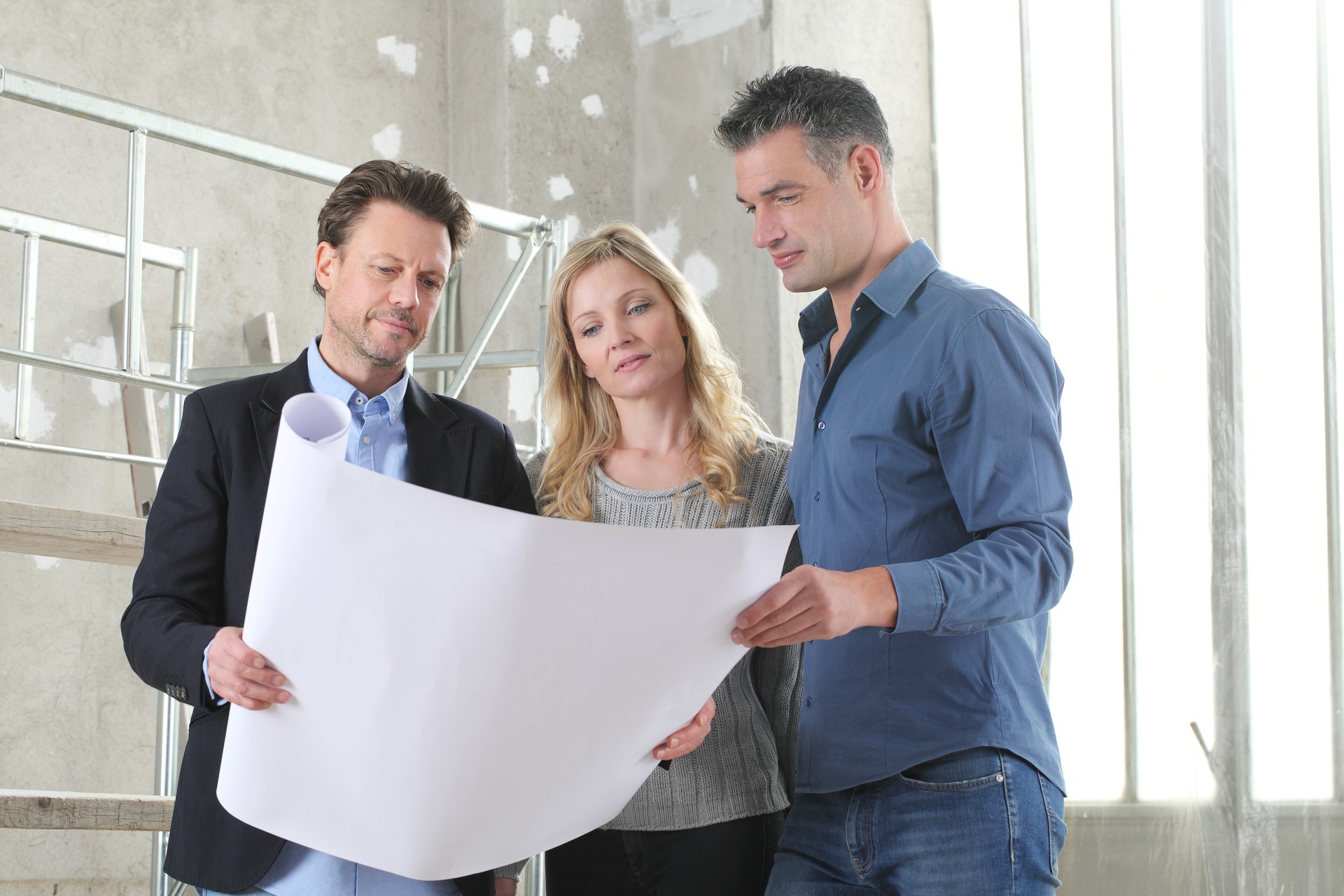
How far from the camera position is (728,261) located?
4.90 metres

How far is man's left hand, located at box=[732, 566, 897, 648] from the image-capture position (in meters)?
1.29

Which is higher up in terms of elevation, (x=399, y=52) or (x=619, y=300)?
(x=399, y=52)

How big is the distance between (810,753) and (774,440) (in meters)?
0.73

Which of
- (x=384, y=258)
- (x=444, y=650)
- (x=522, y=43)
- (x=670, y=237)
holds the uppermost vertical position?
(x=522, y=43)

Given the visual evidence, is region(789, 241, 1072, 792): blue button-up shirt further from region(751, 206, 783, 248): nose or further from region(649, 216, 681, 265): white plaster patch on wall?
region(649, 216, 681, 265): white plaster patch on wall

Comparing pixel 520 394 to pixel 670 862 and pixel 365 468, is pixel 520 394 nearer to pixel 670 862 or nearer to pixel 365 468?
pixel 670 862

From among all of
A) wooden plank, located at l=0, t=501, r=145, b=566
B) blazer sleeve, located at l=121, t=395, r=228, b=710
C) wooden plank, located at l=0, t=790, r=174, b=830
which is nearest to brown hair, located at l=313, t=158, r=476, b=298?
blazer sleeve, located at l=121, t=395, r=228, b=710

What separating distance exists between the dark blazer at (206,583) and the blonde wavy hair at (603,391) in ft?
1.43

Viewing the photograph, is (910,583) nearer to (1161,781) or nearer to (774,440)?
(774,440)

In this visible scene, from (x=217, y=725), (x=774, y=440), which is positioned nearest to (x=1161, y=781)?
(x=774, y=440)

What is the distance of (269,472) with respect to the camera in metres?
1.64

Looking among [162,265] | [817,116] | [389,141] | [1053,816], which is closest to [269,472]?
[817,116]

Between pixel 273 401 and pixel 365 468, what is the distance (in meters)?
0.34

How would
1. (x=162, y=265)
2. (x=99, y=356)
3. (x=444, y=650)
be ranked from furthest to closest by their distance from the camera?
(x=99, y=356), (x=162, y=265), (x=444, y=650)
